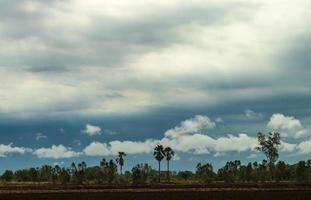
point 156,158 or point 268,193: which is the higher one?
point 156,158

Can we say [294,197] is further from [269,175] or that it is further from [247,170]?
[247,170]

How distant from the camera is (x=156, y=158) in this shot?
6698 inches

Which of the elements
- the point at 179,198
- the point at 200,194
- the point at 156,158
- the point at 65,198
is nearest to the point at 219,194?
the point at 200,194

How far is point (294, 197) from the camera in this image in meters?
70.2

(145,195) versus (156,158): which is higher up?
(156,158)

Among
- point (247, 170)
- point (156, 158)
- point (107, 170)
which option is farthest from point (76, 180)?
point (247, 170)

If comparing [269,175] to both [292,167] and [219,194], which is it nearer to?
[292,167]

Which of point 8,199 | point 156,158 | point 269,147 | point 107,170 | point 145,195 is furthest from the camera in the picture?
point 107,170

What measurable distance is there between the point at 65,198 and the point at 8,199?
7.49 meters

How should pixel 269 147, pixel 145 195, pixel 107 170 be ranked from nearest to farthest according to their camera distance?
1. pixel 145 195
2. pixel 269 147
3. pixel 107 170

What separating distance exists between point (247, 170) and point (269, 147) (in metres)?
39.5

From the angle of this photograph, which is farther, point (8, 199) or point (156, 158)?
point (156, 158)

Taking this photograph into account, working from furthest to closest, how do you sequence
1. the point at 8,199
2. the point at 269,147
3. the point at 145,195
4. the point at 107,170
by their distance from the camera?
the point at 107,170, the point at 269,147, the point at 145,195, the point at 8,199

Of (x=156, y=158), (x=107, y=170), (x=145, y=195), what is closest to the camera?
(x=145, y=195)
